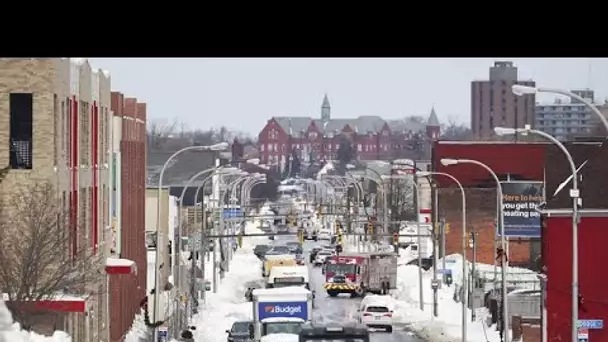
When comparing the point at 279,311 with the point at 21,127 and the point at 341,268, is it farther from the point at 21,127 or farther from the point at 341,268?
the point at 341,268

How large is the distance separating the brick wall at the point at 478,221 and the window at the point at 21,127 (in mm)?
52753

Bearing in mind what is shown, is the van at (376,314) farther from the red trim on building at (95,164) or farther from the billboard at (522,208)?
the red trim on building at (95,164)

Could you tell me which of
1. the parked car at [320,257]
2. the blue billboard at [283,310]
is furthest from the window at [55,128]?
the parked car at [320,257]

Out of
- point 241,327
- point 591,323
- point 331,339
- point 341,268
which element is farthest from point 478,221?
point 331,339

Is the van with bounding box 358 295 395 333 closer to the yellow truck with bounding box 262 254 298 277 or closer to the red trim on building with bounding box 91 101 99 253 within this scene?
the yellow truck with bounding box 262 254 298 277

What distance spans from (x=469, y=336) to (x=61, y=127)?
2245 cm

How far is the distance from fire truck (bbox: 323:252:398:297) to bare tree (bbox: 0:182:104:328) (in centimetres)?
4311

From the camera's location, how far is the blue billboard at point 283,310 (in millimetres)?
45006

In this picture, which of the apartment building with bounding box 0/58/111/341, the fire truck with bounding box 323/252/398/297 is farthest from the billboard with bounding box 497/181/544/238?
the apartment building with bounding box 0/58/111/341

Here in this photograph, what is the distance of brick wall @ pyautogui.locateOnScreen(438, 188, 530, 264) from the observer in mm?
89438

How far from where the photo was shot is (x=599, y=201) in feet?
162

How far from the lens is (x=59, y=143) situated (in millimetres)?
39281

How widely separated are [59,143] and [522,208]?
116 feet
